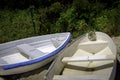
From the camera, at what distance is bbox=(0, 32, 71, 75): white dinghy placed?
229 inches

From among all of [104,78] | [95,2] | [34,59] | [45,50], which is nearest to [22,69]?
[34,59]

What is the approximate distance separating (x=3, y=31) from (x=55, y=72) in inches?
177

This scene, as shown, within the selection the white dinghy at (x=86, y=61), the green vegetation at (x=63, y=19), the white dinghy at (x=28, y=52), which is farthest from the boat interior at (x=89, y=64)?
the green vegetation at (x=63, y=19)

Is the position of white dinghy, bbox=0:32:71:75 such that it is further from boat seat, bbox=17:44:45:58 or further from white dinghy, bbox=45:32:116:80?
white dinghy, bbox=45:32:116:80

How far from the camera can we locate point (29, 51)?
21.1 ft

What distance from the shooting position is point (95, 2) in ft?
31.2

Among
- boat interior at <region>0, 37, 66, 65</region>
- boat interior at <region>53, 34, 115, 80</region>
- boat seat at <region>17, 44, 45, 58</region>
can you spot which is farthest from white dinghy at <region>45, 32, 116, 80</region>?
boat seat at <region>17, 44, 45, 58</region>

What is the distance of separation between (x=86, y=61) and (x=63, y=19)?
377 centimetres

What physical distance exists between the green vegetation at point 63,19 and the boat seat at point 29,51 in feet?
6.27

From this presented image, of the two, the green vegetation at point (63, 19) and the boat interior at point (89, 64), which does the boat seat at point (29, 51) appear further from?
the green vegetation at point (63, 19)

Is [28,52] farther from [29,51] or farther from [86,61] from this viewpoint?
[86,61]

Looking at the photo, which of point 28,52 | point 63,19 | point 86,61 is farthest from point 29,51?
point 63,19

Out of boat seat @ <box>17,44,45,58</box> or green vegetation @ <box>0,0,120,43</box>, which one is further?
green vegetation @ <box>0,0,120,43</box>

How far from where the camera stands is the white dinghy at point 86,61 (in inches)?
187
